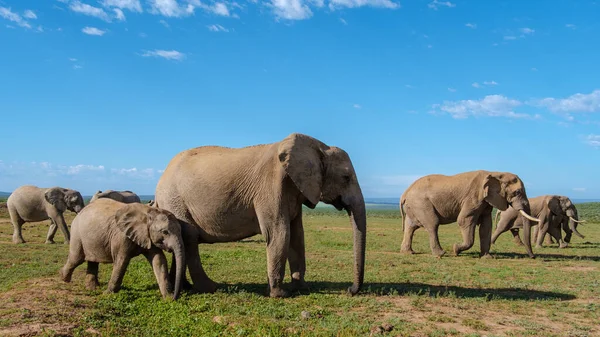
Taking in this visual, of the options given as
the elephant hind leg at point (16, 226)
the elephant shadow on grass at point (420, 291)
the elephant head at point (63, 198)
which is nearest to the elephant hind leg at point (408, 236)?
the elephant shadow on grass at point (420, 291)

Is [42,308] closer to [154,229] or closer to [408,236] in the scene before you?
[154,229]

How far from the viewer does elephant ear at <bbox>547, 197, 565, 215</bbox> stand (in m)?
22.9

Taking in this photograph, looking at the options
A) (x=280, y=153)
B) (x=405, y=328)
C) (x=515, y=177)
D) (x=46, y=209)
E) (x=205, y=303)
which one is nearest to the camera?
(x=405, y=328)

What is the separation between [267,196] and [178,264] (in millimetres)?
2045

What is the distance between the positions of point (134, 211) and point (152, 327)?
2919mm

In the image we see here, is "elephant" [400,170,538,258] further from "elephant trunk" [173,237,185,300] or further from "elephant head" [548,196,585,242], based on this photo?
"elephant trunk" [173,237,185,300]

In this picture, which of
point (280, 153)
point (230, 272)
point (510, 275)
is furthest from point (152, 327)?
point (510, 275)

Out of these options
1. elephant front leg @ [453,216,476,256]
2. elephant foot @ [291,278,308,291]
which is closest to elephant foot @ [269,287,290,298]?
elephant foot @ [291,278,308,291]

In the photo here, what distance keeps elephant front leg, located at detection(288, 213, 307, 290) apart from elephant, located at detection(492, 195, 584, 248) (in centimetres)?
1429

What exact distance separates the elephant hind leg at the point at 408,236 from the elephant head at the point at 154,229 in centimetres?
1111

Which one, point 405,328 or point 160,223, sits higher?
point 160,223

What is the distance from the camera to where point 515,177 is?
17312mm

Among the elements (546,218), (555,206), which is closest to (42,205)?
(546,218)

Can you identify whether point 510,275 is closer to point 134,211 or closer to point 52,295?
point 134,211
